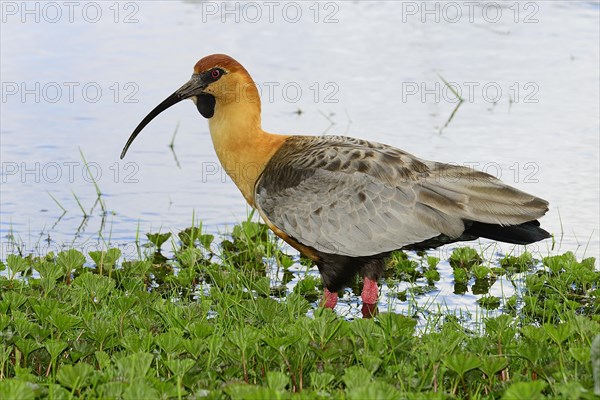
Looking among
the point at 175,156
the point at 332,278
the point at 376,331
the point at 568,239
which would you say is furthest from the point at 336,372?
the point at 175,156

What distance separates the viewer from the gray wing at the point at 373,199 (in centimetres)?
693

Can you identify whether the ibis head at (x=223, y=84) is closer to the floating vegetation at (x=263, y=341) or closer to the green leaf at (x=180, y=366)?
the floating vegetation at (x=263, y=341)

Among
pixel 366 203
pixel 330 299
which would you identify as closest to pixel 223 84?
pixel 366 203

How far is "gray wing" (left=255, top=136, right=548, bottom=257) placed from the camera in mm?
6934

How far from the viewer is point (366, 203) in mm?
7184

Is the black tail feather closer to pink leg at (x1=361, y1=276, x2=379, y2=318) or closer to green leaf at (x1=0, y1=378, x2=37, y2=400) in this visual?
pink leg at (x1=361, y1=276, x2=379, y2=318)

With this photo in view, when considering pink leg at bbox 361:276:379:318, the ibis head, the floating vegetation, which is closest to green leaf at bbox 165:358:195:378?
the floating vegetation

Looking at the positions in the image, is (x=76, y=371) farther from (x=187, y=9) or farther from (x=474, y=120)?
(x=187, y=9)

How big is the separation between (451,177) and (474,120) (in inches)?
177

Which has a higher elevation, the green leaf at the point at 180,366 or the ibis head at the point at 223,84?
the ibis head at the point at 223,84

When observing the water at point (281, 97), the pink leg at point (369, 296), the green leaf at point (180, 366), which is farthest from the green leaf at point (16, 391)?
the water at point (281, 97)

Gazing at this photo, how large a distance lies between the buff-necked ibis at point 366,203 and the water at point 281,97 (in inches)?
38.7

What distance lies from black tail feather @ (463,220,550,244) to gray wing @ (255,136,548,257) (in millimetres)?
136

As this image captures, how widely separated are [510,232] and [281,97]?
207 inches
